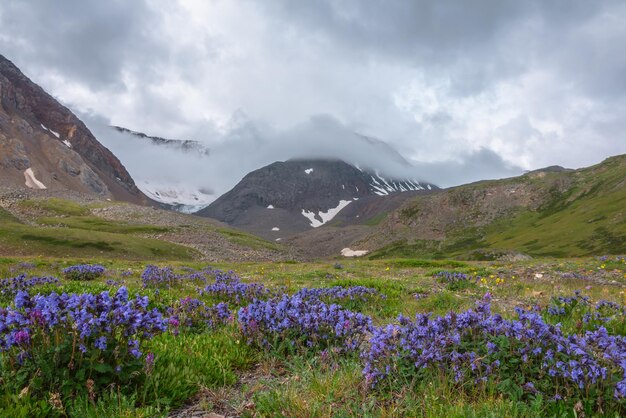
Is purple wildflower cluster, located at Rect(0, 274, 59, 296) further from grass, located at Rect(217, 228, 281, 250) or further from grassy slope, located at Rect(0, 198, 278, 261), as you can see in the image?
grass, located at Rect(217, 228, 281, 250)

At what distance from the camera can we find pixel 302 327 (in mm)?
6316

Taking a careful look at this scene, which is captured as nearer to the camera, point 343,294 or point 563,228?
point 343,294

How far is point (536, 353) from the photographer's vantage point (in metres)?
4.49

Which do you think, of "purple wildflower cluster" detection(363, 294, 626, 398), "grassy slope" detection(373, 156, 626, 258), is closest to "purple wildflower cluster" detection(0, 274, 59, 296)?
"purple wildflower cluster" detection(363, 294, 626, 398)

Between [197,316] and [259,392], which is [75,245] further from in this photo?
[259,392]

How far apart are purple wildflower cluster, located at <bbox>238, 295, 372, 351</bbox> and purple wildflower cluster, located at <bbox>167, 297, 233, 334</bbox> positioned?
95cm

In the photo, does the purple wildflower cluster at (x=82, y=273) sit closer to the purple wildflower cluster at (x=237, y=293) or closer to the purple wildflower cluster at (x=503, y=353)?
the purple wildflower cluster at (x=237, y=293)

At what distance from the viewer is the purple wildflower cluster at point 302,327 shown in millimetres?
6199

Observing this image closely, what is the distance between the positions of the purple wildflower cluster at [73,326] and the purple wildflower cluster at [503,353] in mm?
2677

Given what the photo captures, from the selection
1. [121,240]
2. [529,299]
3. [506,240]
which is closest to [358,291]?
[529,299]

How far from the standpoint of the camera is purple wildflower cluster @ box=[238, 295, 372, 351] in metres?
6.20

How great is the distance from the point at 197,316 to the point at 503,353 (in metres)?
5.44

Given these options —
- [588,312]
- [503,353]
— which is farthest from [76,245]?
[503,353]

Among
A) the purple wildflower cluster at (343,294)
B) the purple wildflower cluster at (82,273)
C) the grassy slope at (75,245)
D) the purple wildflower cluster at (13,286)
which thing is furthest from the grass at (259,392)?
the grassy slope at (75,245)
